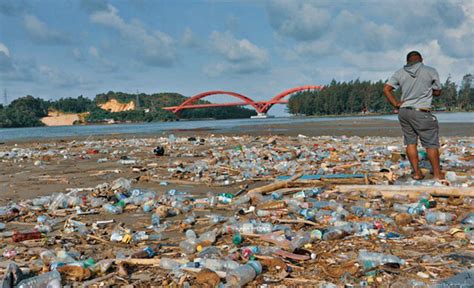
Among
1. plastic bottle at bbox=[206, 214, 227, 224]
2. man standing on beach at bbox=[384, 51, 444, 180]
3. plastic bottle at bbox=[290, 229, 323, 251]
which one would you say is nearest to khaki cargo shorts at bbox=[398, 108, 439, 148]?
man standing on beach at bbox=[384, 51, 444, 180]

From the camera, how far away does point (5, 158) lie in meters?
13.2

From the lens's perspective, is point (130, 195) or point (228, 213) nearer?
point (228, 213)

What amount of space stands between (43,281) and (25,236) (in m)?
1.37

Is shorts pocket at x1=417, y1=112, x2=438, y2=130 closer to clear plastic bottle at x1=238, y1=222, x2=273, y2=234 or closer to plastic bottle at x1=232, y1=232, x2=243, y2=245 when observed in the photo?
clear plastic bottle at x1=238, y1=222, x2=273, y2=234

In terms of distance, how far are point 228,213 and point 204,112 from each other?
11137 centimetres

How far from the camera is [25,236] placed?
391 cm

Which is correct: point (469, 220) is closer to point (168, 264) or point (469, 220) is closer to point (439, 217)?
point (439, 217)

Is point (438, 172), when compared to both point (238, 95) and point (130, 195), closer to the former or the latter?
point (130, 195)

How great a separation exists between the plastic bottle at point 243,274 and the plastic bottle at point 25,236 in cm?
225

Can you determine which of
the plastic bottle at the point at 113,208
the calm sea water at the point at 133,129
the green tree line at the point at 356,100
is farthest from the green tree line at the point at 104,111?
the plastic bottle at the point at 113,208

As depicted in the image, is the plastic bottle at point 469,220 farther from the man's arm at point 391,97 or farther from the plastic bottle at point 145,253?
the plastic bottle at point 145,253

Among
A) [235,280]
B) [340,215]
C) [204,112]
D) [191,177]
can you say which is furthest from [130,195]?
[204,112]

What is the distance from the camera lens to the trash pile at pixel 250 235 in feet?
9.09

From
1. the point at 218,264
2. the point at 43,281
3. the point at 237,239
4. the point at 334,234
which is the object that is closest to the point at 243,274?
the point at 218,264
